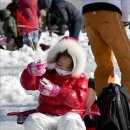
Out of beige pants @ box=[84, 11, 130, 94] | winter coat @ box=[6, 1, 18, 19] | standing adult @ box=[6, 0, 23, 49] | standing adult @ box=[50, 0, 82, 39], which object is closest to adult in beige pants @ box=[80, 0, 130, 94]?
beige pants @ box=[84, 11, 130, 94]

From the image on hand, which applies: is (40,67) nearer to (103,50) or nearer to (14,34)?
(103,50)

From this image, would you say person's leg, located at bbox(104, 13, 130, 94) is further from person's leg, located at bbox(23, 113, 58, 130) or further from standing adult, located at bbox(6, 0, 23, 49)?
standing adult, located at bbox(6, 0, 23, 49)

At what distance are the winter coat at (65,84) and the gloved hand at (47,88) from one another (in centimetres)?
6

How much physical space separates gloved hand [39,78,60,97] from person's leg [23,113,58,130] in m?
0.15

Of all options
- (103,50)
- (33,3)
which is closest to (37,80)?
(103,50)

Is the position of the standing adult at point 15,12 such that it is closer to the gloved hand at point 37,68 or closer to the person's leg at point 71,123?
the gloved hand at point 37,68

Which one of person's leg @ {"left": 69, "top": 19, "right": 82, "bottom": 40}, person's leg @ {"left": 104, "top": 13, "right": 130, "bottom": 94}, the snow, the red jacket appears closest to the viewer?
the red jacket

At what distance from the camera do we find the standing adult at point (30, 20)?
9.84m

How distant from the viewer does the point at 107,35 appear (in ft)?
13.5

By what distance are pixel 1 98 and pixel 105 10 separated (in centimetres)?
156

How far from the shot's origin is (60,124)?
3154 mm

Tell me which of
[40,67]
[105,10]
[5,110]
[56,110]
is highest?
[105,10]

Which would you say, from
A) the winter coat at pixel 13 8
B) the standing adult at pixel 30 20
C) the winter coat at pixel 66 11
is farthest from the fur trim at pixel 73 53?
the winter coat at pixel 66 11

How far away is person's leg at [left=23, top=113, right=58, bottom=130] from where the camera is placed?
3142 mm
